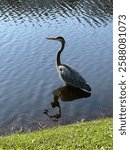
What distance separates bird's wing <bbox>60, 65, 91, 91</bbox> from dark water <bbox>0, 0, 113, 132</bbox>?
0.54m

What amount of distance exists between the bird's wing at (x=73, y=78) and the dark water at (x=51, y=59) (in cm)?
54

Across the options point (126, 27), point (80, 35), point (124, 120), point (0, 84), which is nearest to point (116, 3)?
point (126, 27)

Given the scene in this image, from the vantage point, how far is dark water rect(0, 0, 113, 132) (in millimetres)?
19062

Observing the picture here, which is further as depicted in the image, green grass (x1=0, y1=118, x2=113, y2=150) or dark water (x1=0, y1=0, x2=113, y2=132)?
dark water (x1=0, y1=0, x2=113, y2=132)

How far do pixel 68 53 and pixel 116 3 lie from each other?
2234cm

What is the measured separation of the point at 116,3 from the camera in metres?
4.80

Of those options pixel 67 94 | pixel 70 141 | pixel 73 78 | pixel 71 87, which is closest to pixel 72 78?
pixel 73 78

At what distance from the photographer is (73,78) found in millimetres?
21422

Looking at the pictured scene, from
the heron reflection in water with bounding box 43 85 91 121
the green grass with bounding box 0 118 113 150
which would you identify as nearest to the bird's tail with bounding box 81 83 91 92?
the heron reflection in water with bounding box 43 85 91 121

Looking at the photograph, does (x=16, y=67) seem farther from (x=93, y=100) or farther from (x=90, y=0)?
(x=90, y=0)

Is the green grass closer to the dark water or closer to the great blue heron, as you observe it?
the dark water

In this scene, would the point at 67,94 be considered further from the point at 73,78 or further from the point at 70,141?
the point at 70,141

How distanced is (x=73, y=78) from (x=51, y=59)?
5238 mm

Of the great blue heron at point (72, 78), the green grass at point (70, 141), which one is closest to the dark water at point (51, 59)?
the great blue heron at point (72, 78)
